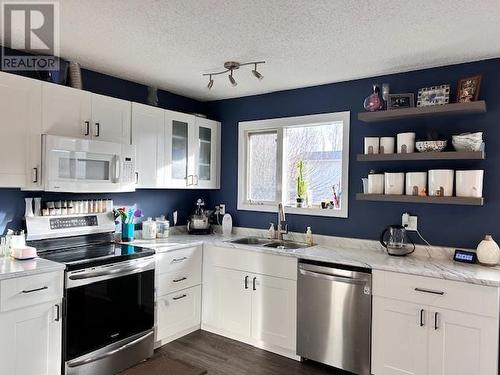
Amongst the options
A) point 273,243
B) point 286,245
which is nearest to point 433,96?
point 286,245

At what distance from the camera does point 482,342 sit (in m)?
2.26

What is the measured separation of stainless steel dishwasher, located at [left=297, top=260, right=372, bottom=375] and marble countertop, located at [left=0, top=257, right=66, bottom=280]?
1.82m

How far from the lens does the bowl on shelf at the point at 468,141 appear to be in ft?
8.58

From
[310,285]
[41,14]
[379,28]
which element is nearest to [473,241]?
[310,285]

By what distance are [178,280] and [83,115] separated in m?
1.64

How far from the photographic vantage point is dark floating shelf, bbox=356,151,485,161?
260 centimetres

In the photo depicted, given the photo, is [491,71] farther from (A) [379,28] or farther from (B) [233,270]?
(B) [233,270]

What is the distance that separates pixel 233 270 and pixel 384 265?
4.49 feet

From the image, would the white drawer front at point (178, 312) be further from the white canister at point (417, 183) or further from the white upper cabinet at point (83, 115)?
the white canister at point (417, 183)

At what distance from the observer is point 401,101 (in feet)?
9.71

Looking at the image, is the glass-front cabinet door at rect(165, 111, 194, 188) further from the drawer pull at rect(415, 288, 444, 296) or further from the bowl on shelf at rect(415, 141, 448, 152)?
the drawer pull at rect(415, 288, 444, 296)

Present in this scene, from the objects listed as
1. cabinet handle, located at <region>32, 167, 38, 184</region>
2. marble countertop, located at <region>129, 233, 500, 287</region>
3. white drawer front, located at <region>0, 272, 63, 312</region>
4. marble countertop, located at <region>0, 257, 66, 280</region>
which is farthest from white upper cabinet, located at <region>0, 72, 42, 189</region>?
marble countertop, located at <region>129, 233, 500, 287</region>

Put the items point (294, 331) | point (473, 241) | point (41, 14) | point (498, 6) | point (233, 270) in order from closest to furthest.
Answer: point (498, 6), point (41, 14), point (473, 241), point (294, 331), point (233, 270)

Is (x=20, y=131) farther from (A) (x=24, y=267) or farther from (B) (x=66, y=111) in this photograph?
(A) (x=24, y=267)
